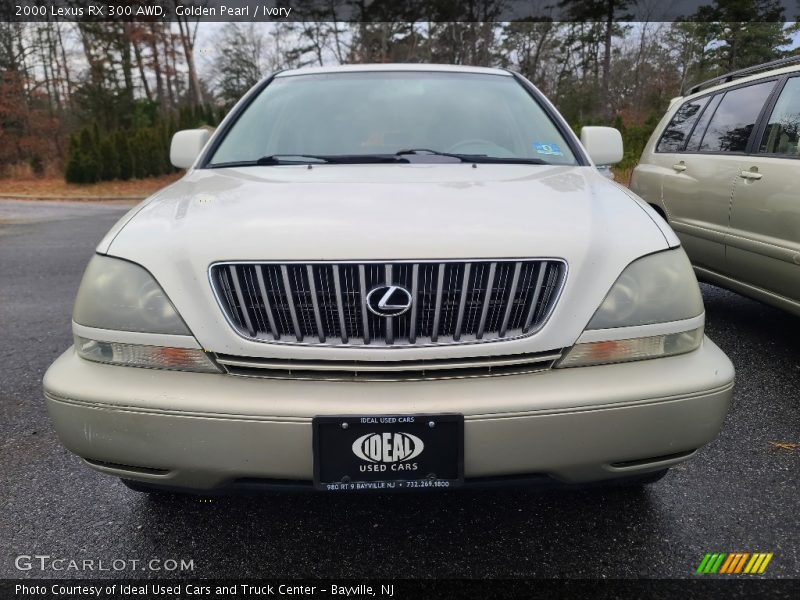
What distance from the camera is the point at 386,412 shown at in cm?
142

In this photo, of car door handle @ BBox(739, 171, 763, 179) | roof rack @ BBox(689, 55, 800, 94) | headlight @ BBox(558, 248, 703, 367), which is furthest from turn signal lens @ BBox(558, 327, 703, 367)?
roof rack @ BBox(689, 55, 800, 94)

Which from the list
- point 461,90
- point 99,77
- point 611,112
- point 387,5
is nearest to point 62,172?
point 99,77

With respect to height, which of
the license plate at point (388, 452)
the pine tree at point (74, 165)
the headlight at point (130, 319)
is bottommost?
the pine tree at point (74, 165)

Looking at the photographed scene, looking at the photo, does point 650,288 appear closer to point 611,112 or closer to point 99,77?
point 611,112

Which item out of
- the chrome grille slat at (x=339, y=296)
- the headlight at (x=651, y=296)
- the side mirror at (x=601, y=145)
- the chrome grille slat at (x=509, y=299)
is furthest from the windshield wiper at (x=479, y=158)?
the chrome grille slat at (x=339, y=296)

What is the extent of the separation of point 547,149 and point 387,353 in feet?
4.65

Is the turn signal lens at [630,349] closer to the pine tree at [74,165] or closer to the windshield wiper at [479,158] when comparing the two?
the windshield wiper at [479,158]

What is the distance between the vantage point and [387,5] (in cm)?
2677

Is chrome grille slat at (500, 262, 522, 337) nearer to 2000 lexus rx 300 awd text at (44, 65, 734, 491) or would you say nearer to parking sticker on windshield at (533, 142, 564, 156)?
2000 lexus rx 300 awd text at (44, 65, 734, 491)

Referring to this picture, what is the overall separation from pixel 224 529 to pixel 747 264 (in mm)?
3083

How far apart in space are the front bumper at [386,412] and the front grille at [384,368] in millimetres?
21

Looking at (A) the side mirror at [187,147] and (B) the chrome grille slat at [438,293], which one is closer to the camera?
(B) the chrome grille slat at [438,293]

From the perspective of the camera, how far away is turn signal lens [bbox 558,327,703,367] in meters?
1.52

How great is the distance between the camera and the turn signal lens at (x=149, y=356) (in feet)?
4.98
